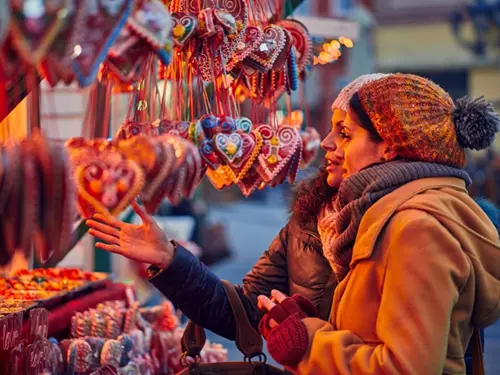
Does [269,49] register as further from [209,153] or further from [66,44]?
[66,44]

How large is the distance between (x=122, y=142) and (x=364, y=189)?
24.5 inches

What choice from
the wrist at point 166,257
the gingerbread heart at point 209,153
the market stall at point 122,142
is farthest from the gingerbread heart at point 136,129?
the wrist at point 166,257

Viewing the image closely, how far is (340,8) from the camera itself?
66.3 feet

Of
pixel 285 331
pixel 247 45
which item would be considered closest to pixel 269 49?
pixel 247 45

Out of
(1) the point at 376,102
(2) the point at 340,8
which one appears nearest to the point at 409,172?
(1) the point at 376,102

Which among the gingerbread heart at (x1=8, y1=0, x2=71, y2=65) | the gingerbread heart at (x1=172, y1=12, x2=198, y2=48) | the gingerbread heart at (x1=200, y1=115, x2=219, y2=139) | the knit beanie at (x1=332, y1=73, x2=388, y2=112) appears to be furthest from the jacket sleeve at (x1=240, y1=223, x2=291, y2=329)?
the gingerbread heart at (x1=8, y1=0, x2=71, y2=65)

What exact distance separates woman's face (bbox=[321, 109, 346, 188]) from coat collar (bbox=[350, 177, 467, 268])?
0.43 m

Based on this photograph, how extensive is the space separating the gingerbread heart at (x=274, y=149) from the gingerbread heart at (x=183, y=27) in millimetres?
540

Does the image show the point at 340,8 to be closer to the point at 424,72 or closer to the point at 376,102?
the point at 424,72

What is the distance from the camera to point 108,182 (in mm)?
2107

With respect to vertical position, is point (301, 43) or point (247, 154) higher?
point (301, 43)

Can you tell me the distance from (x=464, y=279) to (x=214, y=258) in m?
7.03

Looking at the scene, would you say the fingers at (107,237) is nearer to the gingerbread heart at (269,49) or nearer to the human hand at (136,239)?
the human hand at (136,239)

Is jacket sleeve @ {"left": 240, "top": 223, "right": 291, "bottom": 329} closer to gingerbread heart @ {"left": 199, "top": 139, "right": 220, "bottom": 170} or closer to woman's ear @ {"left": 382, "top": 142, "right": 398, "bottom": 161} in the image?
gingerbread heart @ {"left": 199, "top": 139, "right": 220, "bottom": 170}
